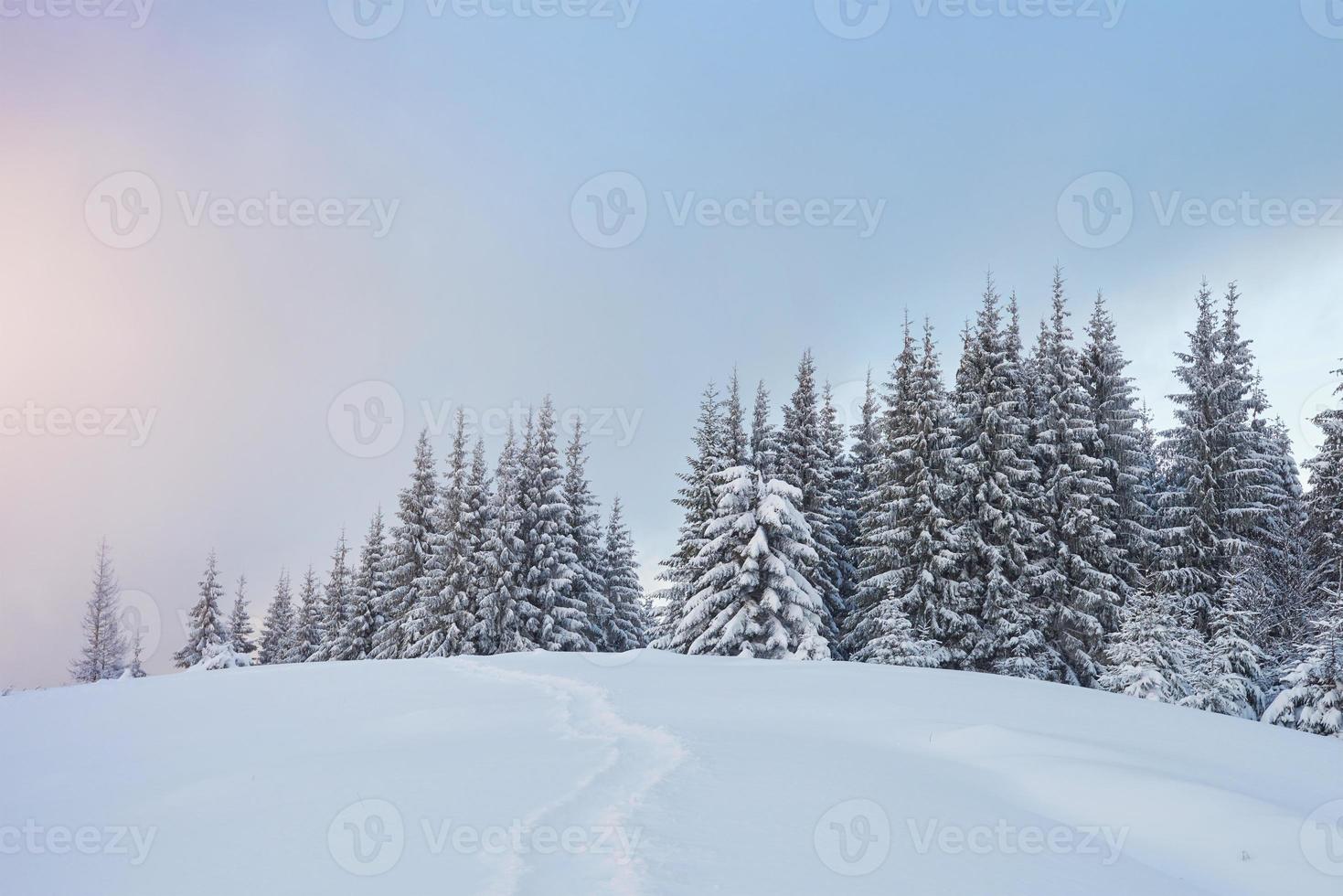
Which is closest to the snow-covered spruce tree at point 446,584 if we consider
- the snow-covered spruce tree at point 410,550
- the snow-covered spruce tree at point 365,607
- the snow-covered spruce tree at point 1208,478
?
the snow-covered spruce tree at point 410,550

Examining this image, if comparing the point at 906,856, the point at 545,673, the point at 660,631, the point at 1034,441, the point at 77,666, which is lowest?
the point at 77,666

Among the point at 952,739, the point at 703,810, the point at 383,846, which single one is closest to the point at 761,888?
the point at 703,810

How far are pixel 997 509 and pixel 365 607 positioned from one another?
97.1ft

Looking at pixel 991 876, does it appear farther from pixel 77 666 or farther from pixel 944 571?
pixel 77 666

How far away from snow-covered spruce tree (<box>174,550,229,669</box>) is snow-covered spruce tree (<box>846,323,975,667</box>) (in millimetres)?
38323

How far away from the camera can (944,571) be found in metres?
24.7

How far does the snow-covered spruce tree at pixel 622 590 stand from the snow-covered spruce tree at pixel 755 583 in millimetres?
10599

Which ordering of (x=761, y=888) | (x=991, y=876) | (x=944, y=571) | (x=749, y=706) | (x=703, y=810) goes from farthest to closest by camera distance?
(x=944, y=571)
(x=749, y=706)
(x=703, y=810)
(x=991, y=876)
(x=761, y=888)

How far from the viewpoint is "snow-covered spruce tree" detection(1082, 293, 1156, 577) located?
1048 inches

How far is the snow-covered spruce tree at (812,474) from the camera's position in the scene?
28578mm

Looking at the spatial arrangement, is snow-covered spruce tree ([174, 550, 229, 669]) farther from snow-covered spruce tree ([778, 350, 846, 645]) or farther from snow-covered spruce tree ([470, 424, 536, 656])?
snow-covered spruce tree ([778, 350, 846, 645])

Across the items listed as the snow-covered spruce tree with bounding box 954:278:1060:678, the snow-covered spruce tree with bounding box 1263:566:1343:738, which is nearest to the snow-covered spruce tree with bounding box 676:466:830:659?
the snow-covered spruce tree with bounding box 954:278:1060:678

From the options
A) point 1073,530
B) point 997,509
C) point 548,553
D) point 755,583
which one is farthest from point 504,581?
point 1073,530

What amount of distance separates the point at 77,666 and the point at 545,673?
2228 inches
